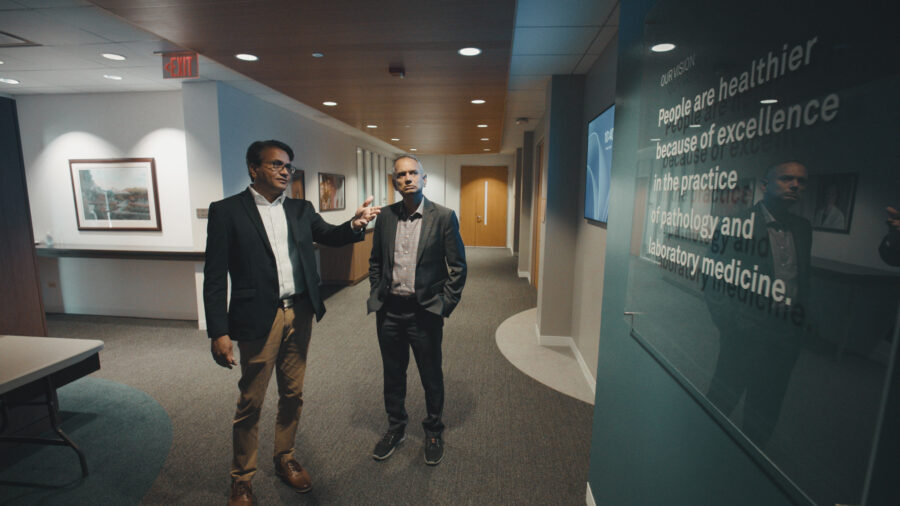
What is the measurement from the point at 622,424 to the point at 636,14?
1606 millimetres

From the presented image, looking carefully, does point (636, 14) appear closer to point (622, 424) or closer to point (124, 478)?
point (622, 424)

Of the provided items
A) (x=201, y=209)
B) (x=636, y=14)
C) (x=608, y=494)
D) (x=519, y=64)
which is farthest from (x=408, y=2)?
(x=201, y=209)

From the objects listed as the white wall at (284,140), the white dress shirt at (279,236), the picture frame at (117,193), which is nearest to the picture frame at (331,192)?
the white wall at (284,140)

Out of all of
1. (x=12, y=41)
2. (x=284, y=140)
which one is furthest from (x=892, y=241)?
(x=284, y=140)

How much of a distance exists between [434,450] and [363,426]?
1.87 ft

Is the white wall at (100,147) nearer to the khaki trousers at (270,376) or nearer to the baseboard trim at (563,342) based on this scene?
the khaki trousers at (270,376)

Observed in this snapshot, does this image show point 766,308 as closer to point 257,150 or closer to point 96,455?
point 257,150

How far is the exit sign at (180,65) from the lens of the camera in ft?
10.2

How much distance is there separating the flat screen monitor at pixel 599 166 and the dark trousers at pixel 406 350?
4.66 feet

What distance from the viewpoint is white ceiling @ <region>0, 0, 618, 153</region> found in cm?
236

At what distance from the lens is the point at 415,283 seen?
207cm

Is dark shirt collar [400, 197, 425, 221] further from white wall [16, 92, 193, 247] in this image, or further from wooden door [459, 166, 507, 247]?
wooden door [459, 166, 507, 247]

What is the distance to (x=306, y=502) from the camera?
190 cm

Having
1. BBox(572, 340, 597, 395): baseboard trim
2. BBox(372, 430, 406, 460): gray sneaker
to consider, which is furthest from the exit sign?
BBox(572, 340, 597, 395): baseboard trim
